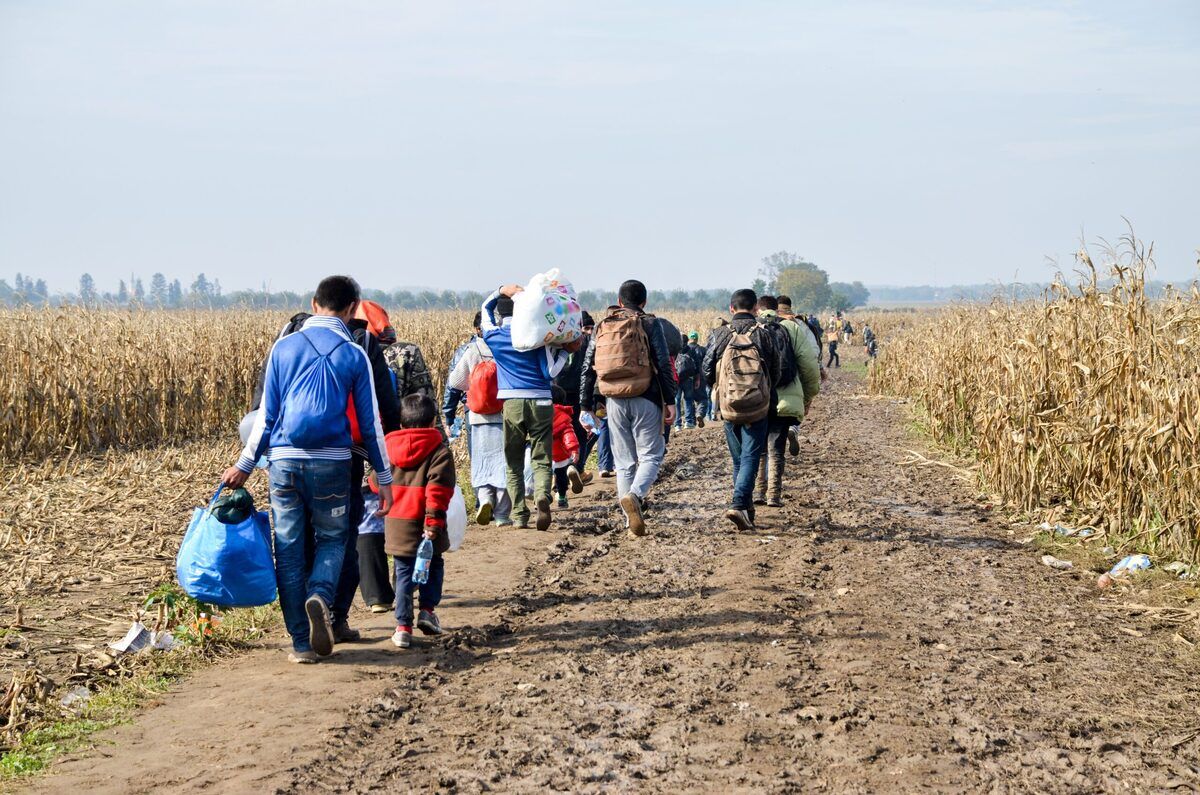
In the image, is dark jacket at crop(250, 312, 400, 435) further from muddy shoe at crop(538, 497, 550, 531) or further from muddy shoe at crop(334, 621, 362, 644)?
muddy shoe at crop(538, 497, 550, 531)

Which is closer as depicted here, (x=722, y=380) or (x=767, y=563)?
(x=767, y=563)

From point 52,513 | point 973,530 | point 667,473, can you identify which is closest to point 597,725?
point 973,530

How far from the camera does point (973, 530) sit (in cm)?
1065

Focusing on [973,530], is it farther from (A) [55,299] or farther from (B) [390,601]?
(A) [55,299]

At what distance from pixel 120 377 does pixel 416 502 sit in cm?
1073

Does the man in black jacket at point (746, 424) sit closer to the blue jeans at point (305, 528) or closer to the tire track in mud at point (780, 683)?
the tire track in mud at point (780, 683)

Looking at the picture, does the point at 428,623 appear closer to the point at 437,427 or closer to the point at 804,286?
the point at 437,427

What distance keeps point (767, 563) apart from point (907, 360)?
17494mm

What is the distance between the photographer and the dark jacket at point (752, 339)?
1011 cm

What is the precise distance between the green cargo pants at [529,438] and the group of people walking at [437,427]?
0.01m

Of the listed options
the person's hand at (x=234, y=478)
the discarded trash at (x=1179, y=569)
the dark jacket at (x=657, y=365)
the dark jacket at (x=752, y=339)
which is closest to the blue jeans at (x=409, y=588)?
the person's hand at (x=234, y=478)

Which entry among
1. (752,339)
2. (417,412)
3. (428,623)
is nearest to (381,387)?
(417,412)

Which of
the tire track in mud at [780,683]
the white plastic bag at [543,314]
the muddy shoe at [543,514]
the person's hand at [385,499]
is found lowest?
the tire track in mud at [780,683]

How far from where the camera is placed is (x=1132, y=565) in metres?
Result: 8.70
